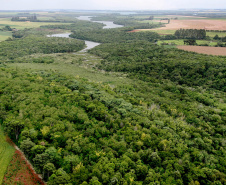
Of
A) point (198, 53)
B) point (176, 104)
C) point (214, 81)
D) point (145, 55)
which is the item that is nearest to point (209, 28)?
point (198, 53)

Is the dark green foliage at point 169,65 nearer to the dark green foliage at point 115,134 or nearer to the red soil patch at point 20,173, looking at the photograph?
the dark green foliage at point 115,134

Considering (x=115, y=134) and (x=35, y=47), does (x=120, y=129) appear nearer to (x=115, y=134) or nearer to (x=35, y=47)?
(x=115, y=134)

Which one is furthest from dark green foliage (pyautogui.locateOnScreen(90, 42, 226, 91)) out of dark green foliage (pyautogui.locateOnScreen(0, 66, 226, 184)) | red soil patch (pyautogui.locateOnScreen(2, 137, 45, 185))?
red soil patch (pyautogui.locateOnScreen(2, 137, 45, 185))

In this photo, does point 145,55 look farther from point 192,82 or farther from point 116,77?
point 192,82

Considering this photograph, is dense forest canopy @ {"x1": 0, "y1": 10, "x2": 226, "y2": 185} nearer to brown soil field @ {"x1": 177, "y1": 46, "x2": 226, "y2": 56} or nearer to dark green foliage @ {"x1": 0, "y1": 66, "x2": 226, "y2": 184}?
dark green foliage @ {"x1": 0, "y1": 66, "x2": 226, "y2": 184}

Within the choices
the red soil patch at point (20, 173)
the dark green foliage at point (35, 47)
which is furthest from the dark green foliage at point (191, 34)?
the red soil patch at point (20, 173)

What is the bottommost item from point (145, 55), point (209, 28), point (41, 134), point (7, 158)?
point (7, 158)
